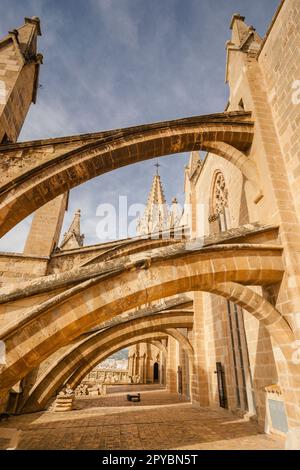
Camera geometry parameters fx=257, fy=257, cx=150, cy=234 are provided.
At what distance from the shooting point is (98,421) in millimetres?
6473

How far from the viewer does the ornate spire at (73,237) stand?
17.7 m

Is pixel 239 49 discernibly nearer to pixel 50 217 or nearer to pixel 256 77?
pixel 256 77

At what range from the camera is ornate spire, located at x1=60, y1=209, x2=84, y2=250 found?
17734mm

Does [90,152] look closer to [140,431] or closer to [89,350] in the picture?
[140,431]

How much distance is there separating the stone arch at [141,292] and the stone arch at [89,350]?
5.18 metres

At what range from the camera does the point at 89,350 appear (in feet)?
28.3

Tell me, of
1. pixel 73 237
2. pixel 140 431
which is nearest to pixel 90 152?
pixel 140 431

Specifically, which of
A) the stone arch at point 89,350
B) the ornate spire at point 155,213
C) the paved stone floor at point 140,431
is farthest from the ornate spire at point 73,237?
the ornate spire at point 155,213

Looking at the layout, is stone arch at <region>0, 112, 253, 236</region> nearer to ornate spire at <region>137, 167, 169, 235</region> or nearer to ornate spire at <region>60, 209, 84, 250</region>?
ornate spire at <region>60, 209, 84, 250</region>

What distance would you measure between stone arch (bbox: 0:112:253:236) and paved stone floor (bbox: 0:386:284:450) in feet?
13.5

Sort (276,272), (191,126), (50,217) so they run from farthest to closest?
1. (50,217)
2. (191,126)
3. (276,272)

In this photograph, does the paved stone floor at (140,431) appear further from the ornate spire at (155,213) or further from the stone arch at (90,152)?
the ornate spire at (155,213)
